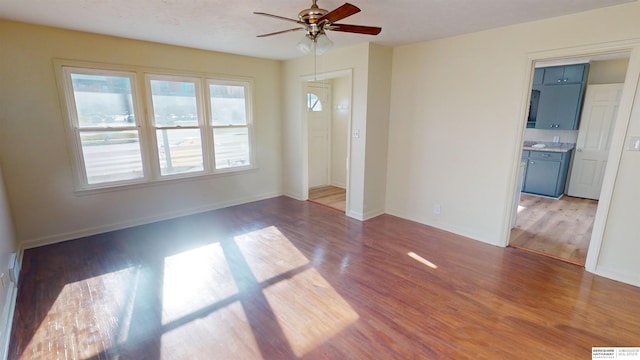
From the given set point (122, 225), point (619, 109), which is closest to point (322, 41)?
point (619, 109)

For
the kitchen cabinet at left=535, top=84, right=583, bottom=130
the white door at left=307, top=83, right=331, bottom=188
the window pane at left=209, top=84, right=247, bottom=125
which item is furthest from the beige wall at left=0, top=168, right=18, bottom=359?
the kitchen cabinet at left=535, top=84, right=583, bottom=130

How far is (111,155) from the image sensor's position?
12.4 feet

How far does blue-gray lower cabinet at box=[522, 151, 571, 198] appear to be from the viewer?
5254 mm

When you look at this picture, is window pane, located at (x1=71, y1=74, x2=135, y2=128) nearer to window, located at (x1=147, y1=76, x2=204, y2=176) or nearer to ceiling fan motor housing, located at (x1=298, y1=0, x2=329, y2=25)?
window, located at (x1=147, y1=76, x2=204, y2=176)

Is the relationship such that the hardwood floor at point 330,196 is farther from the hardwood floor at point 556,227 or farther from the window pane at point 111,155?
the window pane at point 111,155

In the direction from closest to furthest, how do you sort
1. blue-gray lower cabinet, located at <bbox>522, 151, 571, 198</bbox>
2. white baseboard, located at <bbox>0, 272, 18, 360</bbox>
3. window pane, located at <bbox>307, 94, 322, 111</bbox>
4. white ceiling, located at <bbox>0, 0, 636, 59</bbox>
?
white baseboard, located at <bbox>0, 272, 18, 360</bbox> < white ceiling, located at <bbox>0, 0, 636, 59</bbox> < blue-gray lower cabinet, located at <bbox>522, 151, 571, 198</bbox> < window pane, located at <bbox>307, 94, 322, 111</bbox>

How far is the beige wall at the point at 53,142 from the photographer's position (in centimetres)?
314

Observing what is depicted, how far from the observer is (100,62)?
3.56 metres

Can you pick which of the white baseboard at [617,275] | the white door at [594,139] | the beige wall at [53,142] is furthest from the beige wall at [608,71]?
the beige wall at [53,142]

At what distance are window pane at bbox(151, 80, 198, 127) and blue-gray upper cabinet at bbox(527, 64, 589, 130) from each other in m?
6.12

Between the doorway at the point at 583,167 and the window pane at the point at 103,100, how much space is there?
519cm

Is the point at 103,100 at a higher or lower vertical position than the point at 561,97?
lower

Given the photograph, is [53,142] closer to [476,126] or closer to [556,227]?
[476,126]

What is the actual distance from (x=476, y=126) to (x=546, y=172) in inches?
117
